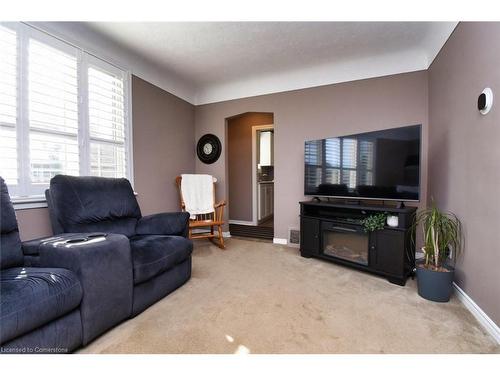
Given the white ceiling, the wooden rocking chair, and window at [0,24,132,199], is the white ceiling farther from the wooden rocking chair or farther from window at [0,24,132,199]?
the wooden rocking chair

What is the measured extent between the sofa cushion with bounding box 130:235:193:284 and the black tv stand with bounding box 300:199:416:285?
1448mm

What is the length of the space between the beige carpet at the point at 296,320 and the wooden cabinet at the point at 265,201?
100 inches

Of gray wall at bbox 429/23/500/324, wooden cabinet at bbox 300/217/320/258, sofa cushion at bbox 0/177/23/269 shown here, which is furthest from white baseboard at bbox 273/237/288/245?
sofa cushion at bbox 0/177/23/269

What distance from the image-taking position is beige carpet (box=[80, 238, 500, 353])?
50.2 inches

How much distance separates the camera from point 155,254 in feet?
5.50

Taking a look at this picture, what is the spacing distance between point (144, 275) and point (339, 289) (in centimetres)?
157

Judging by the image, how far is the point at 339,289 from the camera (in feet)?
6.48

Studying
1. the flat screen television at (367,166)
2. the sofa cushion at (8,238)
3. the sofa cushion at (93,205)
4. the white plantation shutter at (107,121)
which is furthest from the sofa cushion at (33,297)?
the flat screen television at (367,166)

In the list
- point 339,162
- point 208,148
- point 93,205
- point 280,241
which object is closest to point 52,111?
point 93,205

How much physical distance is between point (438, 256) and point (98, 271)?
7.81 feet

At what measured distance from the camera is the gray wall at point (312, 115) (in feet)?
8.63

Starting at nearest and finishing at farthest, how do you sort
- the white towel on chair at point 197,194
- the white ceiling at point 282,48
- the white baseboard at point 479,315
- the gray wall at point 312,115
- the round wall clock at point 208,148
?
1. the white baseboard at point 479,315
2. the white ceiling at point 282,48
3. the gray wall at point 312,115
4. the white towel on chair at point 197,194
5. the round wall clock at point 208,148

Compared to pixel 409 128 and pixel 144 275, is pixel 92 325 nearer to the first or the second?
pixel 144 275

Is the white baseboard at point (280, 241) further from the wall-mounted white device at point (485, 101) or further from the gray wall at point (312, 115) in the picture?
the wall-mounted white device at point (485, 101)
